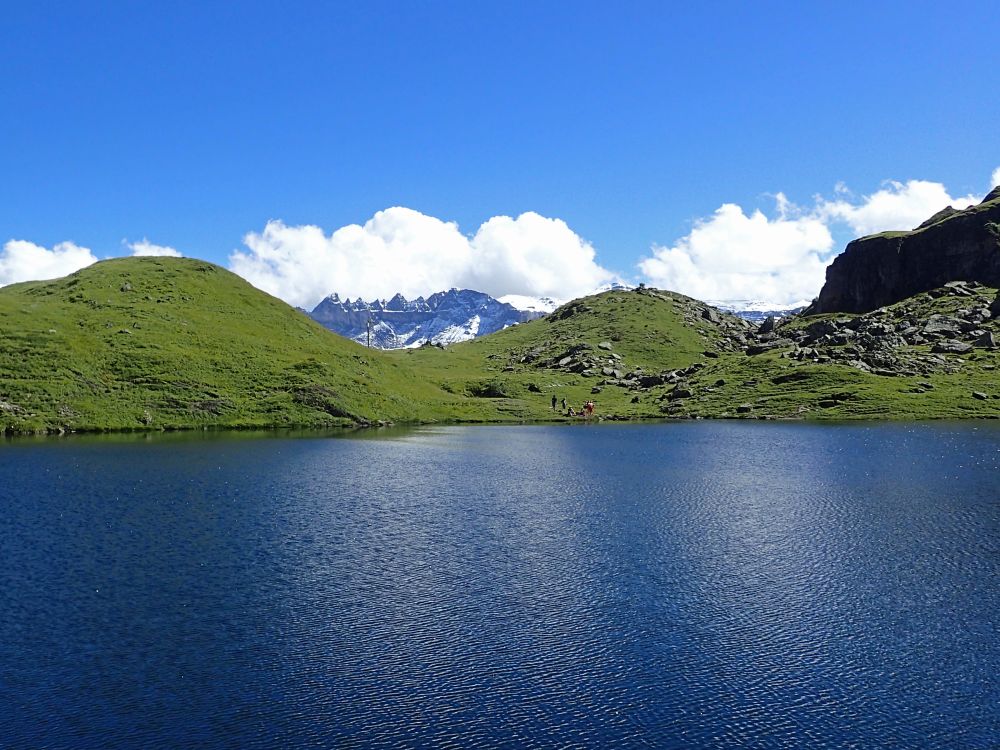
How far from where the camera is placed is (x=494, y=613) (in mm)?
36500

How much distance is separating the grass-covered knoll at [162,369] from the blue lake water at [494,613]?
2435 inches

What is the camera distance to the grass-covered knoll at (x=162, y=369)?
133500 millimetres

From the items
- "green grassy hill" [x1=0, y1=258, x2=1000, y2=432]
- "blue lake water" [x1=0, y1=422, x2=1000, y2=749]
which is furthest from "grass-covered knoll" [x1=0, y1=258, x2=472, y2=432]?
"blue lake water" [x1=0, y1=422, x2=1000, y2=749]

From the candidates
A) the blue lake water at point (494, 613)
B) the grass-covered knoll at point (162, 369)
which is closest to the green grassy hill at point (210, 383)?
the grass-covered knoll at point (162, 369)

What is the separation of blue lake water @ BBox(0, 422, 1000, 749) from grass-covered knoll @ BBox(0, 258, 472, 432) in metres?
61.9

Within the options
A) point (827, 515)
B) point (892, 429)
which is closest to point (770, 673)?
point (827, 515)

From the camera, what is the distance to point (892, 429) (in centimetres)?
14500

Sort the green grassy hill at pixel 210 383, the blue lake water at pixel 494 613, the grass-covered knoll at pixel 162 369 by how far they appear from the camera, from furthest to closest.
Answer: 1. the green grassy hill at pixel 210 383
2. the grass-covered knoll at pixel 162 369
3. the blue lake water at pixel 494 613

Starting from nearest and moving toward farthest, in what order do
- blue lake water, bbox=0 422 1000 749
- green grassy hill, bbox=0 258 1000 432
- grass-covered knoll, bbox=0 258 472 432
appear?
blue lake water, bbox=0 422 1000 749 → grass-covered knoll, bbox=0 258 472 432 → green grassy hill, bbox=0 258 1000 432

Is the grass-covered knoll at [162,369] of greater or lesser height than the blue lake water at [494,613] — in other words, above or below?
above

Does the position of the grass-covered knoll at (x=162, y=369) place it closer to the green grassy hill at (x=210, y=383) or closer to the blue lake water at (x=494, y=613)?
the green grassy hill at (x=210, y=383)

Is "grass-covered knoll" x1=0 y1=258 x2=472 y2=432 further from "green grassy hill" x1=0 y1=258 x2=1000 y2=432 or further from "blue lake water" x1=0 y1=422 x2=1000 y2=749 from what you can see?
"blue lake water" x1=0 y1=422 x2=1000 y2=749

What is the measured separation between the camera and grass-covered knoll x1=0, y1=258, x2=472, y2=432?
134 m

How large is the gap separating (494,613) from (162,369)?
134932 mm
